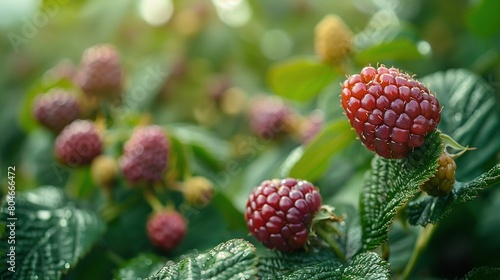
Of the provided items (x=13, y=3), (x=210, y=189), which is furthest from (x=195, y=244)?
(x=13, y=3)

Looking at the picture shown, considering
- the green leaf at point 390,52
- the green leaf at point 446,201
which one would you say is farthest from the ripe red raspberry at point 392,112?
the green leaf at point 390,52

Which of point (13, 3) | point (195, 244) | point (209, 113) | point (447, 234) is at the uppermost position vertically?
point (13, 3)

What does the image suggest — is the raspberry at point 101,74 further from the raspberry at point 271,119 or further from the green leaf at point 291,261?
the green leaf at point 291,261

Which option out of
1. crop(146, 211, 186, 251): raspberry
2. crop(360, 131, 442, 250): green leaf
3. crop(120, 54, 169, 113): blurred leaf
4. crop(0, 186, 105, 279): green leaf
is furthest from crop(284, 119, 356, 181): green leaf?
crop(120, 54, 169, 113): blurred leaf

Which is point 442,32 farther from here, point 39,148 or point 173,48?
point 39,148

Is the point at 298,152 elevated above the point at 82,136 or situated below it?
below

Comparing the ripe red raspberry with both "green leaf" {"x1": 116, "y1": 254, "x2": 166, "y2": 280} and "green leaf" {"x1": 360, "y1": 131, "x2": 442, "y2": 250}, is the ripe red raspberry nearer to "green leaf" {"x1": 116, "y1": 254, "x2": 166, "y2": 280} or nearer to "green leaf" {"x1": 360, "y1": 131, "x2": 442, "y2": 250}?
"green leaf" {"x1": 360, "y1": 131, "x2": 442, "y2": 250}
